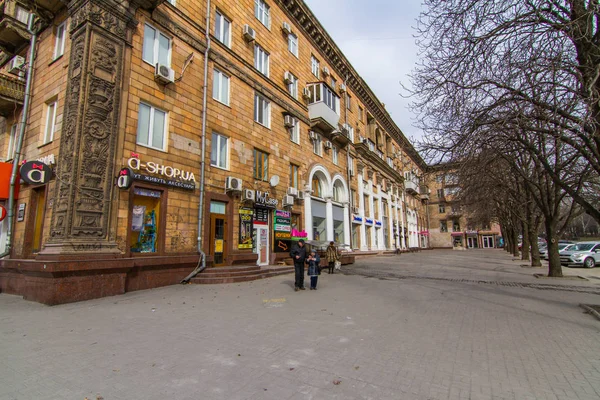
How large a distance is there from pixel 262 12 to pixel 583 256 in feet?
84.3

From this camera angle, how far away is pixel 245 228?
14906mm

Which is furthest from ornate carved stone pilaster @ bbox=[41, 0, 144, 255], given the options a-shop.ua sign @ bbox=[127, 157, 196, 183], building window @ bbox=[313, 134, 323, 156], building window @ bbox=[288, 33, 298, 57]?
building window @ bbox=[313, 134, 323, 156]

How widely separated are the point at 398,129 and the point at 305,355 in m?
45.1

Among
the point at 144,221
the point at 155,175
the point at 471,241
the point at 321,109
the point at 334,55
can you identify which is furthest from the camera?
the point at 471,241

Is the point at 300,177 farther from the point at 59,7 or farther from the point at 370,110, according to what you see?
the point at 370,110

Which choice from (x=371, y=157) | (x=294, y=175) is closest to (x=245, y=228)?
(x=294, y=175)

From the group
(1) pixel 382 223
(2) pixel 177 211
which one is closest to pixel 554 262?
(2) pixel 177 211

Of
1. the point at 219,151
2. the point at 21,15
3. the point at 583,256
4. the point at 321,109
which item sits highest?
the point at 321,109

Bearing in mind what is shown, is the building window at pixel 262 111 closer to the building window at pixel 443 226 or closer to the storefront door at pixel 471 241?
the building window at pixel 443 226

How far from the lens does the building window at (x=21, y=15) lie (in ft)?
39.9

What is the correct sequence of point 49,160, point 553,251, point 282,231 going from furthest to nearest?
1. point 282,231
2. point 553,251
3. point 49,160

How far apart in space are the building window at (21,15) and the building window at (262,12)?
10.2 metres

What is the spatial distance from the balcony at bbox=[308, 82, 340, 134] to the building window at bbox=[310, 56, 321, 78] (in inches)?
65.5

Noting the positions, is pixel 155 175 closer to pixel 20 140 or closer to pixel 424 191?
pixel 20 140
